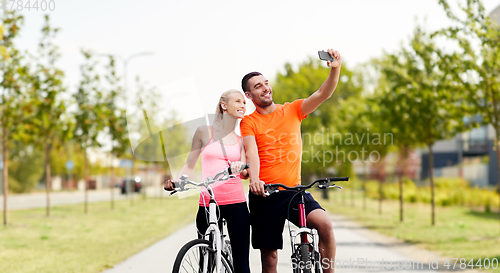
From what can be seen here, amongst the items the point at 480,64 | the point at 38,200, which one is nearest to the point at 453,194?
the point at 480,64

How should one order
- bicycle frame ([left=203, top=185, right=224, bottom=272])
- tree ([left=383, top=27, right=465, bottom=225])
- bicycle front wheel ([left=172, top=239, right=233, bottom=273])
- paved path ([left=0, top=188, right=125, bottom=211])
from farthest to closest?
paved path ([left=0, top=188, right=125, bottom=211])
tree ([left=383, top=27, right=465, bottom=225])
bicycle frame ([left=203, top=185, right=224, bottom=272])
bicycle front wheel ([left=172, top=239, right=233, bottom=273])

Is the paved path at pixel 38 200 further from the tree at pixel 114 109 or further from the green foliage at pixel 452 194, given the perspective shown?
the green foliage at pixel 452 194

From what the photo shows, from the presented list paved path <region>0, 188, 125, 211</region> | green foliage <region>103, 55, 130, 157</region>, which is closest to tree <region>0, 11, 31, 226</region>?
green foliage <region>103, 55, 130, 157</region>

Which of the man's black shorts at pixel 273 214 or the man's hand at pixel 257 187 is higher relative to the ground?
the man's hand at pixel 257 187

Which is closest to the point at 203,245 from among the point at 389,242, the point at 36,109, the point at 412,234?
the point at 389,242

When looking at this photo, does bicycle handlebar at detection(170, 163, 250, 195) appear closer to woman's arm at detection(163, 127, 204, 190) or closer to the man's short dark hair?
woman's arm at detection(163, 127, 204, 190)

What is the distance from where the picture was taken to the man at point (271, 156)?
14.0ft

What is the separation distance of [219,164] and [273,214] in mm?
575

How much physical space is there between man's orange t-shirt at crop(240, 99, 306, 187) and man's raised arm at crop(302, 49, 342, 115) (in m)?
0.23

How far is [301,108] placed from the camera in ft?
14.6

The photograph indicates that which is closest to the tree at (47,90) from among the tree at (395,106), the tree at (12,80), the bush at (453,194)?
the tree at (12,80)

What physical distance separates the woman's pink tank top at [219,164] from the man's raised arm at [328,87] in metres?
0.65

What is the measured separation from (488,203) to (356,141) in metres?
5.66

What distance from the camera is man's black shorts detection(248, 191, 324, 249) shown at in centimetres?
429
